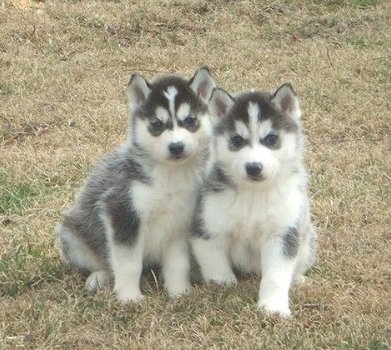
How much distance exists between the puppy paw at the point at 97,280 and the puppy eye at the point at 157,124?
1.07 m

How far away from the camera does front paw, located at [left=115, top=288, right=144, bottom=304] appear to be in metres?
5.02

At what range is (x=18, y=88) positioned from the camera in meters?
9.81

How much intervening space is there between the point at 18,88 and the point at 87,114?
1310 mm

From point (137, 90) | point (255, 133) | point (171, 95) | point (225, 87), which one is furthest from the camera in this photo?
point (225, 87)

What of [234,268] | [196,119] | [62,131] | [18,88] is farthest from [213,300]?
[18,88]

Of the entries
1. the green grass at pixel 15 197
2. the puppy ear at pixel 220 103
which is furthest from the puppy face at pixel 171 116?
the green grass at pixel 15 197

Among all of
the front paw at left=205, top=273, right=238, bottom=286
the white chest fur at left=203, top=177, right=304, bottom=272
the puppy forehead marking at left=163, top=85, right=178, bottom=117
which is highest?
the puppy forehead marking at left=163, top=85, right=178, bottom=117

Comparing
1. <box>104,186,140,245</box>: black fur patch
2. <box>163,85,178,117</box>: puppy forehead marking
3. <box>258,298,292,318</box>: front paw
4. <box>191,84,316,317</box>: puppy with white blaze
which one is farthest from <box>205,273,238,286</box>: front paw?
<box>163,85,178,117</box>: puppy forehead marking

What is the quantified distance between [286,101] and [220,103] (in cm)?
41

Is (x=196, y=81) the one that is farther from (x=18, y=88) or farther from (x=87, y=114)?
(x=18, y=88)

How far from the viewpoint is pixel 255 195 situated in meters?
4.94

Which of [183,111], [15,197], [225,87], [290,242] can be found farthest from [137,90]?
[225,87]

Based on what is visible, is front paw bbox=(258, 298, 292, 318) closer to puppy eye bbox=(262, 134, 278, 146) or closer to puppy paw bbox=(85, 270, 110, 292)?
puppy eye bbox=(262, 134, 278, 146)

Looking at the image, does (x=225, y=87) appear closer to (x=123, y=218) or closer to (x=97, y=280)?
(x=97, y=280)
